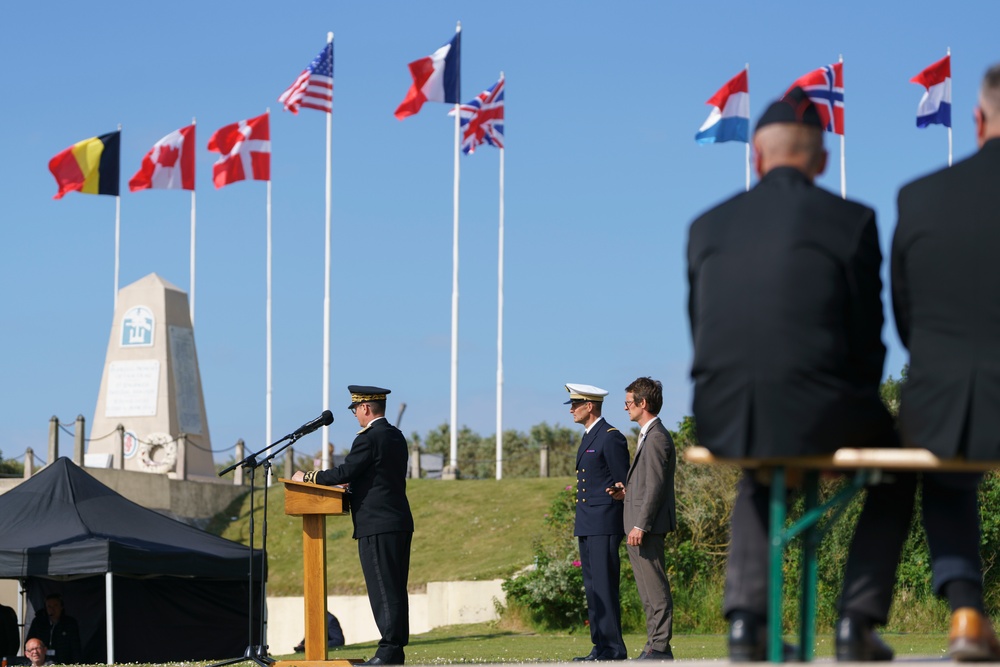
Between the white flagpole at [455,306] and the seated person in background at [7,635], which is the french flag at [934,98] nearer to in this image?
the white flagpole at [455,306]

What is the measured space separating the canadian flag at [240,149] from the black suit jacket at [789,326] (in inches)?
1367

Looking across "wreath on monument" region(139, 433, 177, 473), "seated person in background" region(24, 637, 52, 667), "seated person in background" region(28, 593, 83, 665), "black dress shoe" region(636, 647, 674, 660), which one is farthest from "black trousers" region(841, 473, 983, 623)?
"wreath on monument" region(139, 433, 177, 473)

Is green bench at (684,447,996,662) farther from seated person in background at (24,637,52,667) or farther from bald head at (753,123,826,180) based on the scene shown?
seated person in background at (24,637,52,667)

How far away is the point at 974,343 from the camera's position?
4133 millimetres

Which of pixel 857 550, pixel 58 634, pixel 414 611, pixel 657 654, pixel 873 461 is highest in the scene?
pixel 873 461

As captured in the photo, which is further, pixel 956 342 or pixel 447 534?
pixel 447 534

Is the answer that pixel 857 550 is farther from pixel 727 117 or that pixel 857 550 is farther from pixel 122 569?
pixel 727 117

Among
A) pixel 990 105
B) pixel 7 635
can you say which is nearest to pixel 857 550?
pixel 990 105

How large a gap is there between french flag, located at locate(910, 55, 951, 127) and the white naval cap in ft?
76.7

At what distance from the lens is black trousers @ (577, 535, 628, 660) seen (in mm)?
9859

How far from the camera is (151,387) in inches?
1363

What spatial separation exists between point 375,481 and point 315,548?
699mm

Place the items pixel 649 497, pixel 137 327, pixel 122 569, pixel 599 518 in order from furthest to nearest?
pixel 137 327
pixel 122 569
pixel 599 518
pixel 649 497

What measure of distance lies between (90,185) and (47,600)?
2610cm
